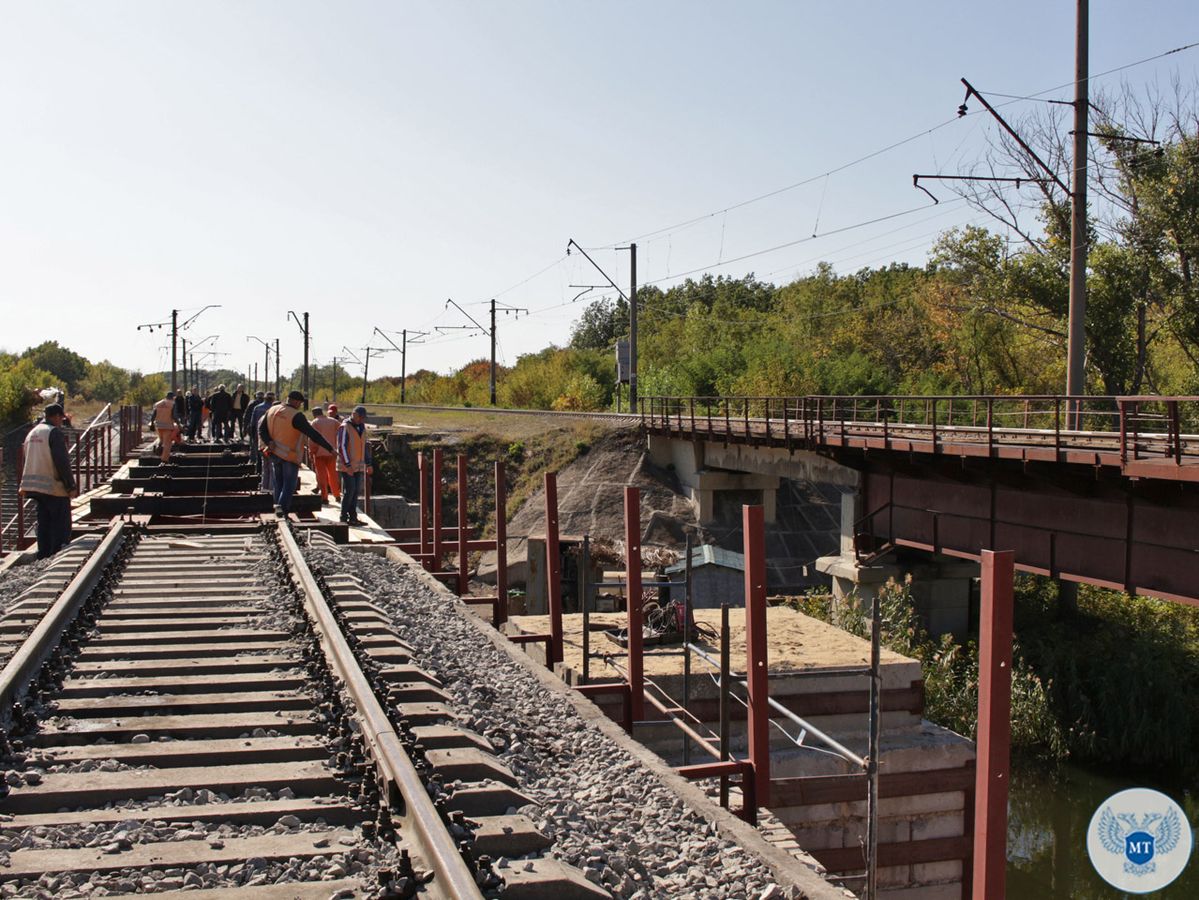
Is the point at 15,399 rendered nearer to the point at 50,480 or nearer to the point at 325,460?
the point at 325,460

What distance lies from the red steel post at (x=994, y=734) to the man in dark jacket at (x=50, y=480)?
11347 mm

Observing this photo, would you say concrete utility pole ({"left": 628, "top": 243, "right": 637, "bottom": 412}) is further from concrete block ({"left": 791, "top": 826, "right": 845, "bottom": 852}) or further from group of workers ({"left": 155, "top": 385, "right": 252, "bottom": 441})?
concrete block ({"left": 791, "top": 826, "right": 845, "bottom": 852})

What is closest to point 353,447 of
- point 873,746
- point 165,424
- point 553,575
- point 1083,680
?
point 553,575

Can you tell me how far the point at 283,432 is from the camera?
52.4 ft

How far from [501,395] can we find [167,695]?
7377 cm

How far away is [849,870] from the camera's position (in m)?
11.8

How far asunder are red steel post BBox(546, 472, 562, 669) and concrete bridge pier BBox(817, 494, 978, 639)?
54.6ft

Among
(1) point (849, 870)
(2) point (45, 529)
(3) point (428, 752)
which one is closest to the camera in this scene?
(3) point (428, 752)

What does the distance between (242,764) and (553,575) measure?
19.3ft

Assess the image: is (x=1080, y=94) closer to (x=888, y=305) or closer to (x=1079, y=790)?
(x=1079, y=790)

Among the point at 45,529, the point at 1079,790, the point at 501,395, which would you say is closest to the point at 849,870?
the point at 45,529

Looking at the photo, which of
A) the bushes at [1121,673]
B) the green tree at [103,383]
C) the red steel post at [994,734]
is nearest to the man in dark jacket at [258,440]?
the bushes at [1121,673]

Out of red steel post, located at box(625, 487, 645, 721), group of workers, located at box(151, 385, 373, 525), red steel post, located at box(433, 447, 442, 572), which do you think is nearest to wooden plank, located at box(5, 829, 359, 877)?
red steel post, located at box(625, 487, 645, 721)

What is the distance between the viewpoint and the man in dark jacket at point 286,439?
52.2 ft
